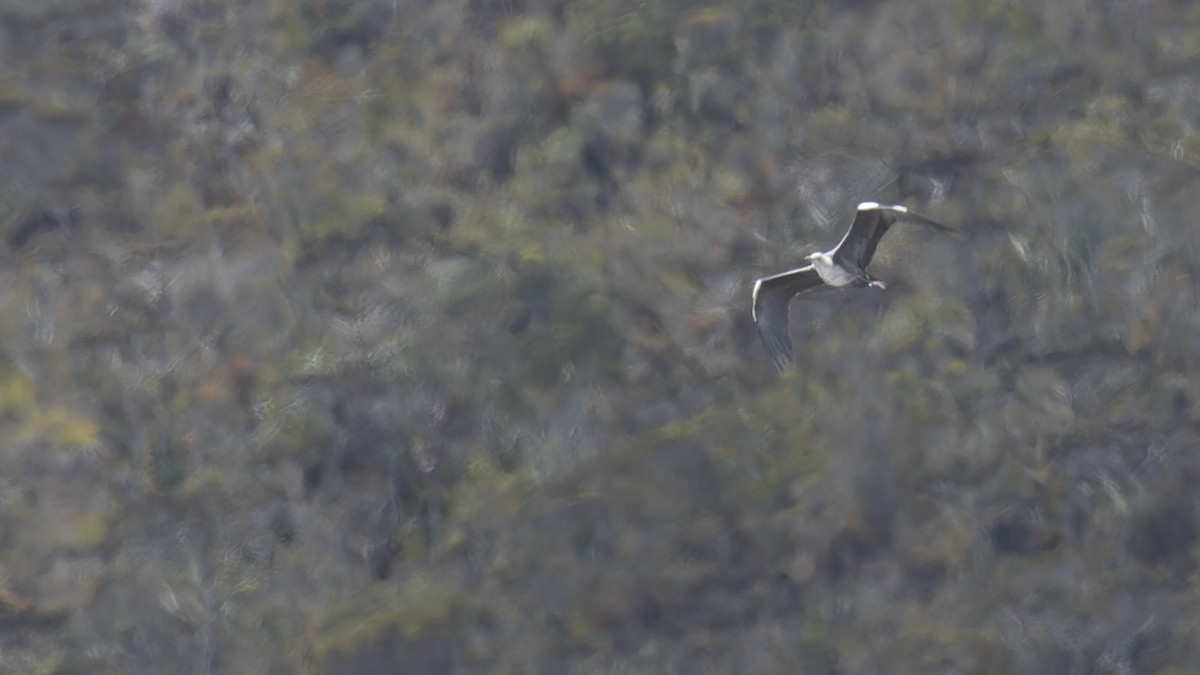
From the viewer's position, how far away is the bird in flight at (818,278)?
53.1ft

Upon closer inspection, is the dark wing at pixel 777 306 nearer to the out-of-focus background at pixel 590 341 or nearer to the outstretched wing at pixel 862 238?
the outstretched wing at pixel 862 238

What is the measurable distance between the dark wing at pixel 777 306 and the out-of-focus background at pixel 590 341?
7.21 metres

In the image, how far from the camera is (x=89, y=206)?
89.6 feet

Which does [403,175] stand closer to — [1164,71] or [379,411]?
[379,411]

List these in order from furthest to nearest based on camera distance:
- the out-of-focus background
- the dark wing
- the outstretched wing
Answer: the out-of-focus background
the dark wing
the outstretched wing

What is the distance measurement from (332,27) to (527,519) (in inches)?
319

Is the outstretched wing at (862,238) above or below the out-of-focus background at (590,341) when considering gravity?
above

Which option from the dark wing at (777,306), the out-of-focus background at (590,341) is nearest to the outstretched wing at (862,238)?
the dark wing at (777,306)

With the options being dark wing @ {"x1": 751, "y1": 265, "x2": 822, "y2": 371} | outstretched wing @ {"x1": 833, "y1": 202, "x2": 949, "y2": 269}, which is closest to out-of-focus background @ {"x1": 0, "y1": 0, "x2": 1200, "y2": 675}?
dark wing @ {"x1": 751, "y1": 265, "x2": 822, "y2": 371}

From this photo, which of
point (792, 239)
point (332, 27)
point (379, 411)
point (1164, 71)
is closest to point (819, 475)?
point (792, 239)

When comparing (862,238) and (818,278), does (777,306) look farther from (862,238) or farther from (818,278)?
(862,238)

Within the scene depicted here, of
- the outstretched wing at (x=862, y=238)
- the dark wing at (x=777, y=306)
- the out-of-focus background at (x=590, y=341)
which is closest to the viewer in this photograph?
the outstretched wing at (x=862, y=238)

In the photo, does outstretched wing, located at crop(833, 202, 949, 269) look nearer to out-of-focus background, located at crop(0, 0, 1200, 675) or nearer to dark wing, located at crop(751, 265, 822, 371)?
dark wing, located at crop(751, 265, 822, 371)

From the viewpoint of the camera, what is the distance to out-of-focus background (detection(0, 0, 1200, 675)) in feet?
77.7
